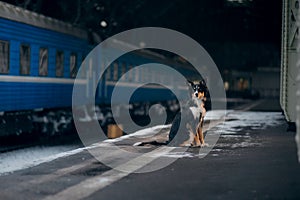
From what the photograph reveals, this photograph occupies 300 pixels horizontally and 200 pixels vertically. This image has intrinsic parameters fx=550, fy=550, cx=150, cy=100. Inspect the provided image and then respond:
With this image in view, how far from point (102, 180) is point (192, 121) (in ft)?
13.1

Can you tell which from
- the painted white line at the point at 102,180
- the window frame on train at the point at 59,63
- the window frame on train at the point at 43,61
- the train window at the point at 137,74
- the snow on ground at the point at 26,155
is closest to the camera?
the painted white line at the point at 102,180

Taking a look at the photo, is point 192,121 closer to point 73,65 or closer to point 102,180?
point 102,180

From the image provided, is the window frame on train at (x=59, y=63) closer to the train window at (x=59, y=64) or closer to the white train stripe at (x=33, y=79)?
the train window at (x=59, y=64)

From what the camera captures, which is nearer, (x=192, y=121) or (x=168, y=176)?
(x=168, y=176)

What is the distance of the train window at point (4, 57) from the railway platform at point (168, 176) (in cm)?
431

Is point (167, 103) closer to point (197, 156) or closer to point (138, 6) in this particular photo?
point (138, 6)

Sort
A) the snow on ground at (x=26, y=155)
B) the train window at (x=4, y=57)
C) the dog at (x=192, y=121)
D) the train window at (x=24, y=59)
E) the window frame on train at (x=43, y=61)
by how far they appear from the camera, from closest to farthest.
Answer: the dog at (x=192, y=121) → the snow on ground at (x=26, y=155) → the train window at (x=4, y=57) → the train window at (x=24, y=59) → the window frame on train at (x=43, y=61)

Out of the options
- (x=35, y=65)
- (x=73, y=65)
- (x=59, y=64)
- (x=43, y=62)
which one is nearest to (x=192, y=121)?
(x=35, y=65)

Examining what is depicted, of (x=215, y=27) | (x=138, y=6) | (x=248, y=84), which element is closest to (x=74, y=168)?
(x=215, y=27)

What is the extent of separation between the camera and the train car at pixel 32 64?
14250mm

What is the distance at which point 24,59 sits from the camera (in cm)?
1525

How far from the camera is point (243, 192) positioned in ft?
21.3

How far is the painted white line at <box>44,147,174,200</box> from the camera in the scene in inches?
255

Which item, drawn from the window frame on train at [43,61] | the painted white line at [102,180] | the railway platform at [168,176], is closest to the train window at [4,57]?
the window frame on train at [43,61]
